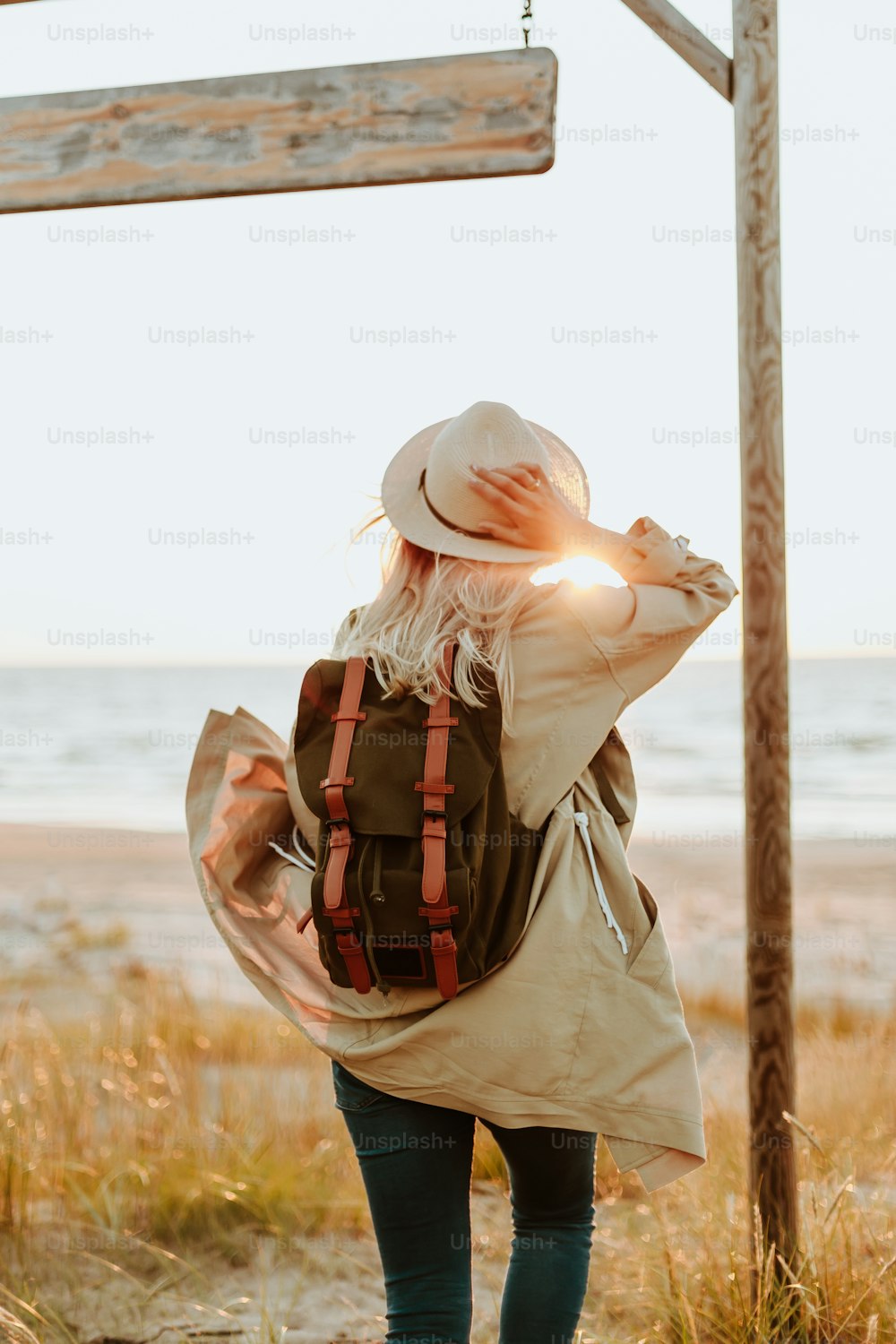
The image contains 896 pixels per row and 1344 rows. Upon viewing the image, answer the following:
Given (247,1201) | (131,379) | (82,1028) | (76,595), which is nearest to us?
(247,1201)

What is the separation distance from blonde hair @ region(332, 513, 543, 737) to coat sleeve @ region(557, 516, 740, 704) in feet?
0.31

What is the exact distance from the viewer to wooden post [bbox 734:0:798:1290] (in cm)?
204

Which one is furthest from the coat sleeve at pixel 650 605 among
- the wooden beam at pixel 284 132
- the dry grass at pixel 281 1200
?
the dry grass at pixel 281 1200

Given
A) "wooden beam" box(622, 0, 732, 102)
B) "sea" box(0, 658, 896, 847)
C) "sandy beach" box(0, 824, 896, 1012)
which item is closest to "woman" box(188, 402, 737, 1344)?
"wooden beam" box(622, 0, 732, 102)

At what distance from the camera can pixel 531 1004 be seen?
5.01ft

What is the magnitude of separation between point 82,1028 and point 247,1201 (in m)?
1.48

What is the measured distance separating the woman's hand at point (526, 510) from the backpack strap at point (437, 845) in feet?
0.91

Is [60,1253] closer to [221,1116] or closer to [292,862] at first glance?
[221,1116]

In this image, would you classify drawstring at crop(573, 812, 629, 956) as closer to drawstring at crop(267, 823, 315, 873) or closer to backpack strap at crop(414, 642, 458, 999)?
backpack strap at crop(414, 642, 458, 999)

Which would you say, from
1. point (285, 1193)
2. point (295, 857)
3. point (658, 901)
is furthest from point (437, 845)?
point (658, 901)

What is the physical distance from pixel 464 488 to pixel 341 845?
551 mm

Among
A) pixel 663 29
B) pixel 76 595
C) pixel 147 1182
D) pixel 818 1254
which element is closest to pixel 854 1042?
pixel 818 1254

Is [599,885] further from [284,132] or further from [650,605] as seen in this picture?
[284,132]

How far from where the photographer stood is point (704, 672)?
1038 inches
